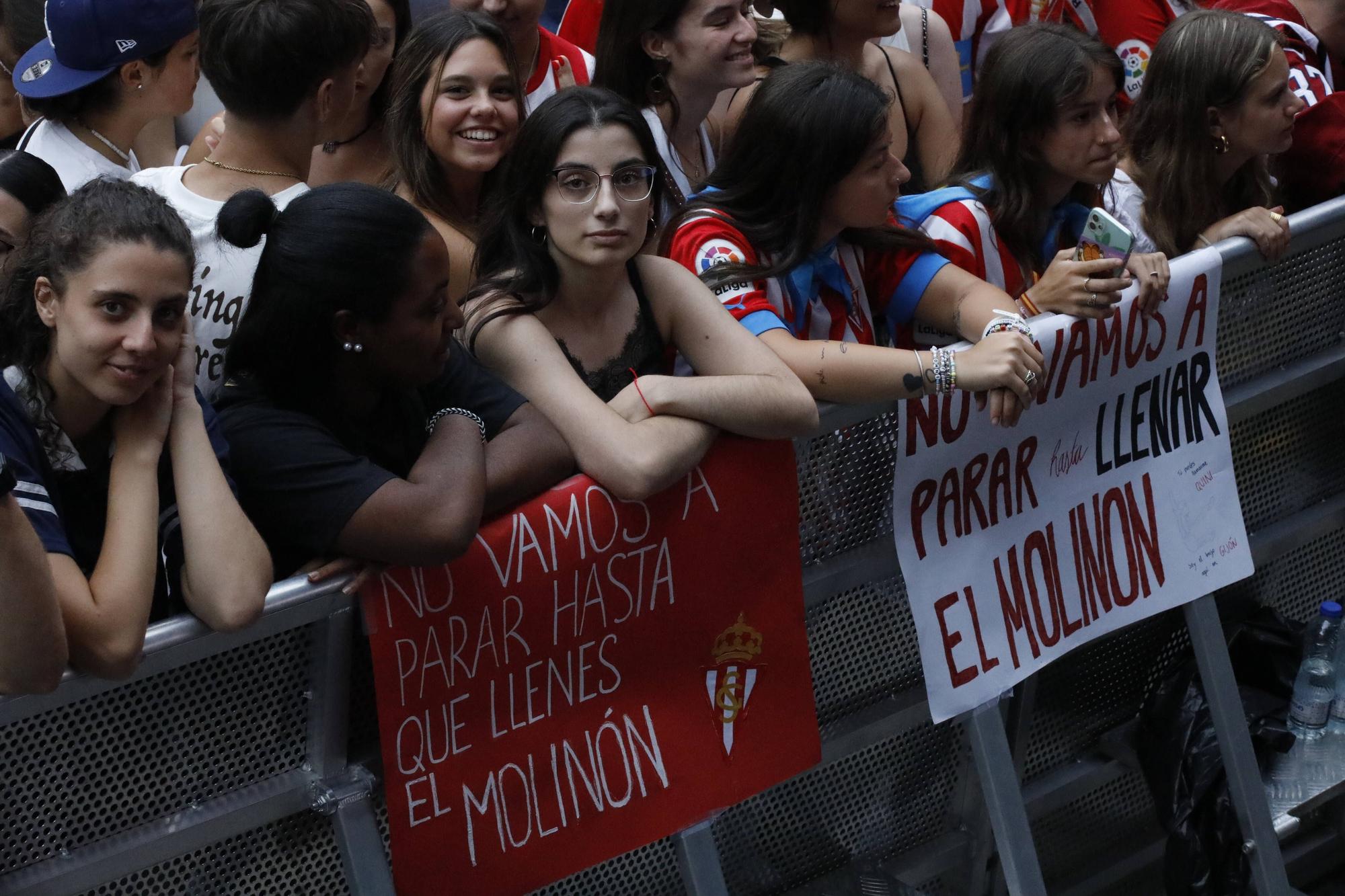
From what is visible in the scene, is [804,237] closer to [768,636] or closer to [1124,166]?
[768,636]

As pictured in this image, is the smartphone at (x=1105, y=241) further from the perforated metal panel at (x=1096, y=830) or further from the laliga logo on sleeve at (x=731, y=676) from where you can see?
the perforated metal panel at (x=1096, y=830)

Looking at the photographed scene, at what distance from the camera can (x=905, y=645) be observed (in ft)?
9.89

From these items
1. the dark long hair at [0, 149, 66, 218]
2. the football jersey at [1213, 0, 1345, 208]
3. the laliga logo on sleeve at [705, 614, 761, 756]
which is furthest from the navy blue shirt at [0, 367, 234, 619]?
the football jersey at [1213, 0, 1345, 208]

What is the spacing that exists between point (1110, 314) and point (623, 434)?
1165 millimetres

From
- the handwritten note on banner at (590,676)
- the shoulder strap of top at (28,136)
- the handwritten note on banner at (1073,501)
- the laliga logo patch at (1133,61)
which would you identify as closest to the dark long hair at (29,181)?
the shoulder strap of top at (28,136)

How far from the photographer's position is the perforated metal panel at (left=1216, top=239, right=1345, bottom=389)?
3438mm

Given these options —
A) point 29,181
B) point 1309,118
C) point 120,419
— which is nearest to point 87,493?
point 120,419

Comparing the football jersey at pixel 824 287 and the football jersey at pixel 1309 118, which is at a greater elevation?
the football jersey at pixel 824 287

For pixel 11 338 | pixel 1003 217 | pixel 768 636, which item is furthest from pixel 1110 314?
pixel 11 338

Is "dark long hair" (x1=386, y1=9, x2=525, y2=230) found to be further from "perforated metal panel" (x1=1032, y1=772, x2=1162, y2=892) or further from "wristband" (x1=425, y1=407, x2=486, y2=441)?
"perforated metal panel" (x1=1032, y1=772, x2=1162, y2=892)

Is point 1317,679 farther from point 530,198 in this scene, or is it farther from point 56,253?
point 56,253

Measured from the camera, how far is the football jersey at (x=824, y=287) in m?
3.05

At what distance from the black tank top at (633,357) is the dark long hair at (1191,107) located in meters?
1.54

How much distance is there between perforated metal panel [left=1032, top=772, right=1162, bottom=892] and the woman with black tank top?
5.49 ft
